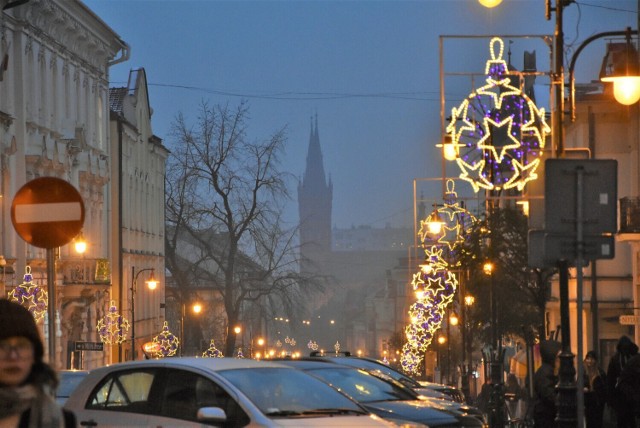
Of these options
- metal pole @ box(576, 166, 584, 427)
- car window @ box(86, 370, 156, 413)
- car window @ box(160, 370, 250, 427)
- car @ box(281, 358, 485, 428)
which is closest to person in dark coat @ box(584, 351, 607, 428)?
car @ box(281, 358, 485, 428)

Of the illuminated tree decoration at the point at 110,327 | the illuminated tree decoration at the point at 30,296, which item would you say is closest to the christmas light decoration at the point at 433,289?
the illuminated tree decoration at the point at 110,327

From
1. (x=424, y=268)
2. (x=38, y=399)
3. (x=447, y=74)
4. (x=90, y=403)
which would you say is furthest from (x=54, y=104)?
(x=38, y=399)

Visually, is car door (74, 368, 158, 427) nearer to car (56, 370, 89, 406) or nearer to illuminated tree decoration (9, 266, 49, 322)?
car (56, 370, 89, 406)

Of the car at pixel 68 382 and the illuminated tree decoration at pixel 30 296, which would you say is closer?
the car at pixel 68 382

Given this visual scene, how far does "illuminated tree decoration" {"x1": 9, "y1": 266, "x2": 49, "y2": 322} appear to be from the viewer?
4147 cm

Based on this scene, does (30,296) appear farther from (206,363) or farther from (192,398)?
(192,398)

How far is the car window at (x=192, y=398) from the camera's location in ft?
40.6

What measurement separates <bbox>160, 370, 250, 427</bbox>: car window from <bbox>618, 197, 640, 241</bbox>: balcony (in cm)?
2593

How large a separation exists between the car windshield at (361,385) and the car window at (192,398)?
173 inches

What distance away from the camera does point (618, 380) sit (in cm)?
1878

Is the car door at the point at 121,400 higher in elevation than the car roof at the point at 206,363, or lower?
lower

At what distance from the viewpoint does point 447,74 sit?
22.3m

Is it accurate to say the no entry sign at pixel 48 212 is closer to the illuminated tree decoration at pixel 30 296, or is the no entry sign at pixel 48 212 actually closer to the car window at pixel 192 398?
the car window at pixel 192 398

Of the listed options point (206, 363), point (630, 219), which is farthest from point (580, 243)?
point (630, 219)
